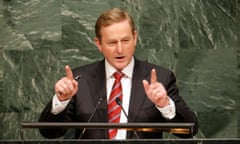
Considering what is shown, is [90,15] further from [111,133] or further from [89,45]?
[111,133]

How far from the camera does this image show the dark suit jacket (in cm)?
340

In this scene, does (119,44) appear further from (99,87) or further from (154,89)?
(154,89)

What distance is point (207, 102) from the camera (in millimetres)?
4859

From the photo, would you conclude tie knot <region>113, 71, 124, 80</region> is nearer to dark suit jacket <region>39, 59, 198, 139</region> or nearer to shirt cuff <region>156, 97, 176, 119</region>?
dark suit jacket <region>39, 59, 198, 139</region>

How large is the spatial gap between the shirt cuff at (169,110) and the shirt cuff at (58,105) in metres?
0.52

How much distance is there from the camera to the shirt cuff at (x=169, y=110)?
10.6ft

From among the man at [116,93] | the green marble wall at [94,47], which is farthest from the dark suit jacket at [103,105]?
the green marble wall at [94,47]

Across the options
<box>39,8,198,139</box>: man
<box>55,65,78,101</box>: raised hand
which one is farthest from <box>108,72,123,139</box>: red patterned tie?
<box>55,65,78,101</box>: raised hand

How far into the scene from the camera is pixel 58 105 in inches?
131

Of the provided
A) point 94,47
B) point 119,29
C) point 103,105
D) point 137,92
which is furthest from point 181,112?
point 94,47

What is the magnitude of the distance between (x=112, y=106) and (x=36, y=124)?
747mm

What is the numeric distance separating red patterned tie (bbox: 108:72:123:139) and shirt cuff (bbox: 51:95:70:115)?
275 mm

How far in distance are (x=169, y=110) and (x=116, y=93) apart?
1.34 ft

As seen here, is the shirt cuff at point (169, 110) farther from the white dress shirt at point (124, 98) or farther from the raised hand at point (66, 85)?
the raised hand at point (66, 85)
